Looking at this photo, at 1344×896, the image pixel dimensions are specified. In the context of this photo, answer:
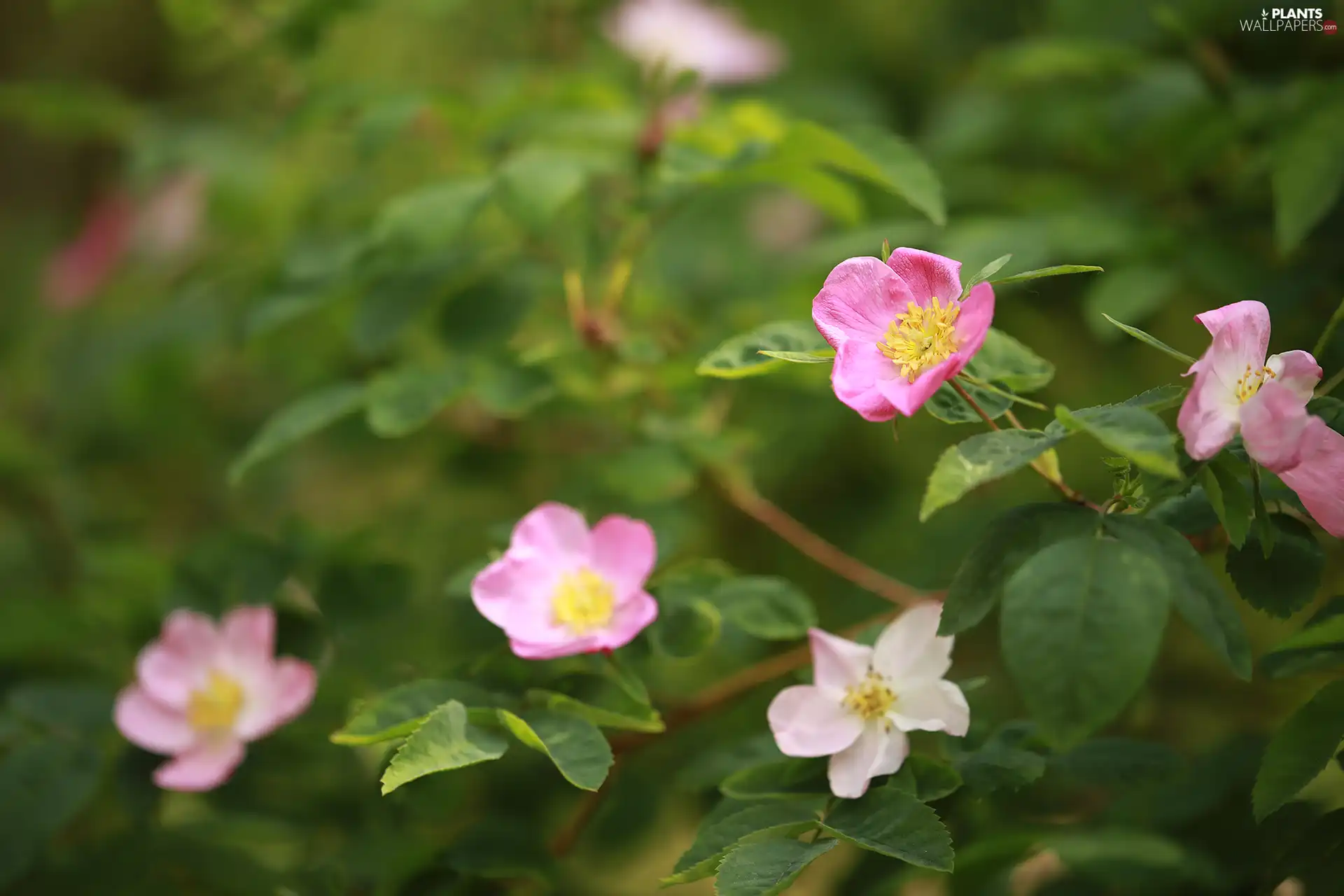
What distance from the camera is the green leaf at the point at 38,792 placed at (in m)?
0.66

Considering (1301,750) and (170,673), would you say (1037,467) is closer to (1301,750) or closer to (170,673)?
(1301,750)

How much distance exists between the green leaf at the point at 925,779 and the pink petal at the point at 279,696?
424mm

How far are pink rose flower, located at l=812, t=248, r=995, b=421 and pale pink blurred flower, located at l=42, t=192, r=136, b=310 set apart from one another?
1.32 m

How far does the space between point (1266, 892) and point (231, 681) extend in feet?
2.26

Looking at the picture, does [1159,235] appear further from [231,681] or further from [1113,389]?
[231,681]

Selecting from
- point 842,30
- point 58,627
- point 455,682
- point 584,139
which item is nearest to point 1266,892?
point 455,682

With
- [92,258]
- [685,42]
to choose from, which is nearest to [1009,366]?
[685,42]

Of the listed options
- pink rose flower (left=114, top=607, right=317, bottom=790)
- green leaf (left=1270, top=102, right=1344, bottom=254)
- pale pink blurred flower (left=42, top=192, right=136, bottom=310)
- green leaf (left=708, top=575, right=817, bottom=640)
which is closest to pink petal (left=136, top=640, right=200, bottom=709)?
pink rose flower (left=114, top=607, right=317, bottom=790)

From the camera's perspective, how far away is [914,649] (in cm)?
57

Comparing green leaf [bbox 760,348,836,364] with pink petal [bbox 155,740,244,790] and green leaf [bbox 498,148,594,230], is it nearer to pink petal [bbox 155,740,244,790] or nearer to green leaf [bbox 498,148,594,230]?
green leaf [bbox 498,148,594,230]

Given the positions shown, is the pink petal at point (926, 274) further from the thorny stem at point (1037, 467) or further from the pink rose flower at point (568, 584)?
the pink rose flower at point (568, 584)

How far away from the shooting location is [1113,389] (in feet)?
3.37

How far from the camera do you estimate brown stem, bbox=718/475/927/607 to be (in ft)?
2.52

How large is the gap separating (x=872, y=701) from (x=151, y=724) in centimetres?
51
